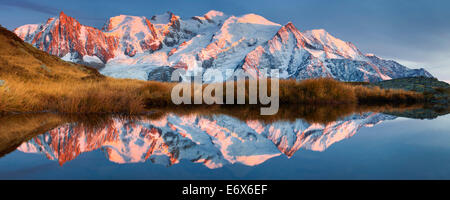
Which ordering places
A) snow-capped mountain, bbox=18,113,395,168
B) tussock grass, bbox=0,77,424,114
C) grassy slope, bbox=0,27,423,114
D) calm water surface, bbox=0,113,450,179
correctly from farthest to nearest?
1. grassy slope, bbox=0,27,423,114
2. tussock grass, bbox=0,77,424,114
3. snow-capped mountain, bbox=18,113,395,168
4. calm water surface, bbox=0,113,450,179

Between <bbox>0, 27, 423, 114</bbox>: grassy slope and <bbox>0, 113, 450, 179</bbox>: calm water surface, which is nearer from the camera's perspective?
<bbox>0, 113, 450, 179</bbox>: calm water surface

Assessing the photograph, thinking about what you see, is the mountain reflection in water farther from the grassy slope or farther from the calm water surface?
the grassy slope

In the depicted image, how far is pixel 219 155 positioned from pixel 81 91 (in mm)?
5660

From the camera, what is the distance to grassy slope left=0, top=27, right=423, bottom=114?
5.85 m

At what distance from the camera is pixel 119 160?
212cm

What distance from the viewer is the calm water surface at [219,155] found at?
1.83 m

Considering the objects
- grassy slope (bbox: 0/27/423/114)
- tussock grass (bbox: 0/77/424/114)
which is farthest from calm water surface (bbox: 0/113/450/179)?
grassy slope (bbox: 0/27/423/114)

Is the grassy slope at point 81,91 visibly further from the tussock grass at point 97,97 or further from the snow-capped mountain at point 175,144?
the snow-capped mountain at point 175,144

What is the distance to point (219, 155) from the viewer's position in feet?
7.86

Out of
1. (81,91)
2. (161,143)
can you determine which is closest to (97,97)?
(81,91)

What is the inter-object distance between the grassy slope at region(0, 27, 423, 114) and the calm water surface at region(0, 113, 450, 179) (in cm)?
289

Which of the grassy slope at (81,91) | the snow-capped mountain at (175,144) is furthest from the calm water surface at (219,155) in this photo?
the grassy slope at (81,91)
